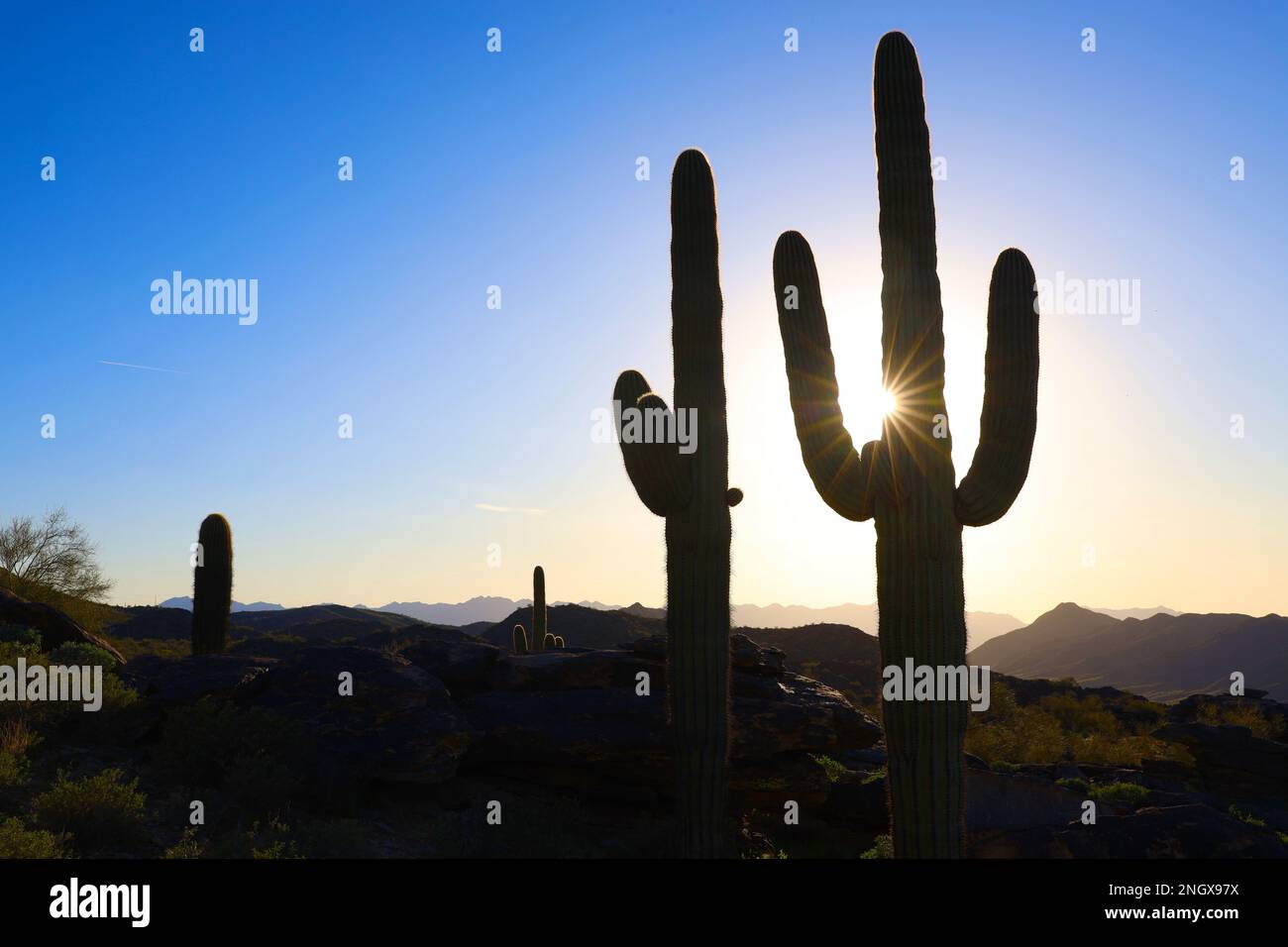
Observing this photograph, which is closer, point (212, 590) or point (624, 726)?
point (624, 726)

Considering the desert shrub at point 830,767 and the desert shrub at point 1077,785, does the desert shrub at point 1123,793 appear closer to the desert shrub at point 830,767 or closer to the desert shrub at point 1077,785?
the desert shrub at point 1077,785

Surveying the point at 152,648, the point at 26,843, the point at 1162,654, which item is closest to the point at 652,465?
the point at 26,843

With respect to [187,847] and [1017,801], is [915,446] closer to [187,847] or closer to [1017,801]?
[1017,801]

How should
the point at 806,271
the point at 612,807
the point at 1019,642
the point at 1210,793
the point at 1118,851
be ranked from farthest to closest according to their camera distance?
1. the point at 1019,642
2. the point at 1210,793
3. the point at 612,807
4. the point at 1118,851
5. the point at 806,271

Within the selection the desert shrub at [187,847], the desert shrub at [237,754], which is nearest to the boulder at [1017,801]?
the desert shrub at [237,754]

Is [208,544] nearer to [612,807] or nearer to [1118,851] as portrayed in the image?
[612,807]

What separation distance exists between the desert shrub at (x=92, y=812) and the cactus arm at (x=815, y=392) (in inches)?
341

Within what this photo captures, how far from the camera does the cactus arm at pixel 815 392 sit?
866 centimetres

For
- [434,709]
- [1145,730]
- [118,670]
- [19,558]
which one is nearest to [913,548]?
[434,709]

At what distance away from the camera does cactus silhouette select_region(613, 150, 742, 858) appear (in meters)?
9.41

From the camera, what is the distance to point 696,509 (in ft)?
32.2

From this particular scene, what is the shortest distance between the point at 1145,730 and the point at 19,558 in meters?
43.5

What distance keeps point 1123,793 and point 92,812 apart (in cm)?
1676
